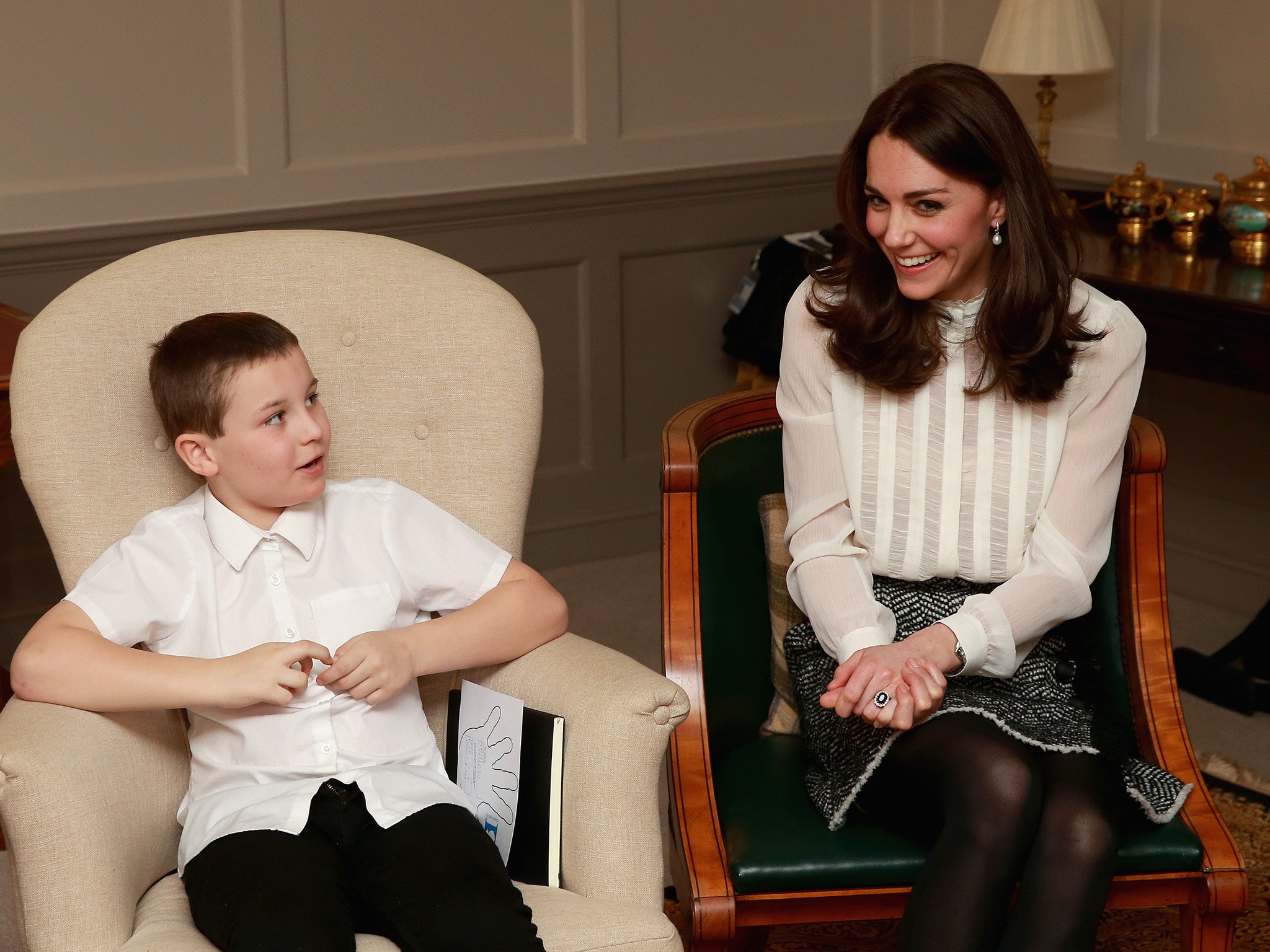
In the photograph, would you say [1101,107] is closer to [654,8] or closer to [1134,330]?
[654,8]

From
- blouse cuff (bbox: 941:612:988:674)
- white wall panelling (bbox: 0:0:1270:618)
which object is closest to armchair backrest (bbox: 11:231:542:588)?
blouse cuff (bbox: 941:612:988:674)

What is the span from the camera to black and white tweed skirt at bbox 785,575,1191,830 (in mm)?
1589

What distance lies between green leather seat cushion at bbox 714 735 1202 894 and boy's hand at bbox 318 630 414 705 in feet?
1.31

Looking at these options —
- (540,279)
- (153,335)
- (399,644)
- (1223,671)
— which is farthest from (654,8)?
(399,644)

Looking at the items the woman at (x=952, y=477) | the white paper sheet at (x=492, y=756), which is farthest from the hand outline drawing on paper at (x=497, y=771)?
the woman at (x=952, y=477)

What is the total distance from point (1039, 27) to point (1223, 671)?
1482 millimetres

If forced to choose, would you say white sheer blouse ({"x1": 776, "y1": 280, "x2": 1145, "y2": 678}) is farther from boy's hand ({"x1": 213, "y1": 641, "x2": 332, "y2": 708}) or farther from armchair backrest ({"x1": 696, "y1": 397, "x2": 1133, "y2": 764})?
boy's hand ({"x1": 213, "y1": 641, "x2": 332, "y2": 708})

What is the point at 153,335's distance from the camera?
1.71 m

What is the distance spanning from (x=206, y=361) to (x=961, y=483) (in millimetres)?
873

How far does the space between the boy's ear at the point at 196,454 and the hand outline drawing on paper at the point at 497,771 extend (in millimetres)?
403

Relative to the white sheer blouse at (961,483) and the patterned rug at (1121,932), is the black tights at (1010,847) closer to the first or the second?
the white sheer blouse at (961,483)

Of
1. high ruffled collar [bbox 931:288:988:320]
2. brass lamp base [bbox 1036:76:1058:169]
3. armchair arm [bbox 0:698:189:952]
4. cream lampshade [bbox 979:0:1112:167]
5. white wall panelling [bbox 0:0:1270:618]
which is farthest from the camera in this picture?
brass lamp base [bbox 1036:76:1058:169]

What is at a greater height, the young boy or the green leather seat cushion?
the young boy

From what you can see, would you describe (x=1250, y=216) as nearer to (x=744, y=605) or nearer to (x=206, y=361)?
(x=744, y=605)
